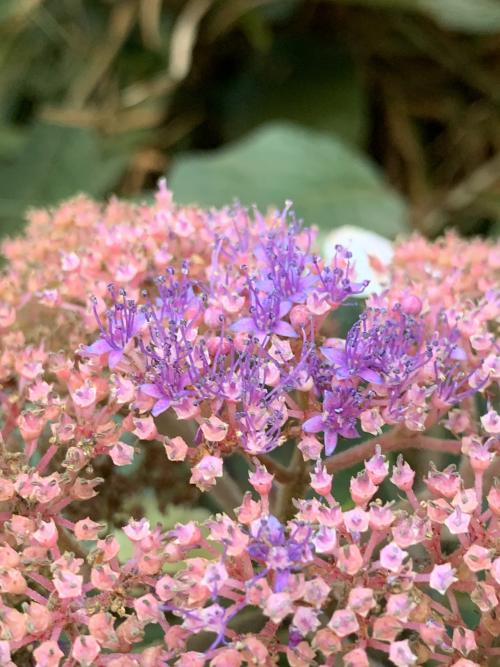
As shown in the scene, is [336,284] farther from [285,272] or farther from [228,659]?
[228,659]

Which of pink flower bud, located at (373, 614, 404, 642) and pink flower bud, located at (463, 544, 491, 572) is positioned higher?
pink flower bud, located at (463, 544, 491, 572)

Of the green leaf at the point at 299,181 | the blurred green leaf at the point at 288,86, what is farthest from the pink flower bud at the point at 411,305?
the blurred green leaf at the point at 288,86

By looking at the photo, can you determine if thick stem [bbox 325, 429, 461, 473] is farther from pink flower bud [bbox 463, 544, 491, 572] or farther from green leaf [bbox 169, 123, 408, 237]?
green leaf [bbox 169, 123, 408, 237]

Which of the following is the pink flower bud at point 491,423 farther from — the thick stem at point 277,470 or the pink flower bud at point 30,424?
the pink flower bud at point 30,424

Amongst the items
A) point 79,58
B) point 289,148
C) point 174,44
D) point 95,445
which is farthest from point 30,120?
point 95,445

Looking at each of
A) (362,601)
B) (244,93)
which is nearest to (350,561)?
(362,601)

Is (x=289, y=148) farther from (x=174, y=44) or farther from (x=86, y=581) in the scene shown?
(x=86, y=581)

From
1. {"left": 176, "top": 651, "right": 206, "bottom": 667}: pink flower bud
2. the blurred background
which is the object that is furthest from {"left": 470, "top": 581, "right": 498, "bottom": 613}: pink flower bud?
the blurred background

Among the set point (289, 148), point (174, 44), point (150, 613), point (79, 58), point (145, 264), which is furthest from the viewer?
point (79, 58)
